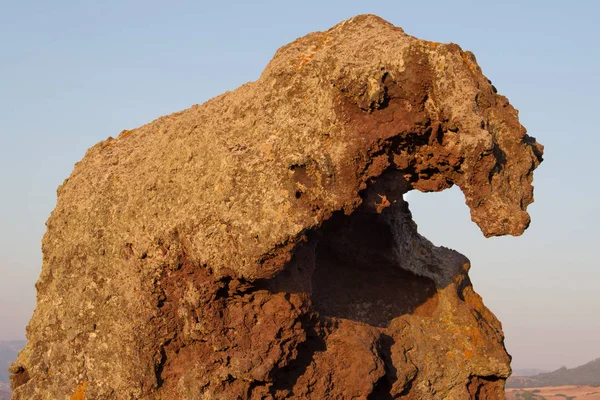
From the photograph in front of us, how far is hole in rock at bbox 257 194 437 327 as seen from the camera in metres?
8.63

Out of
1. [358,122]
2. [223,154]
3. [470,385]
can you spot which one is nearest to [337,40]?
[358,122]

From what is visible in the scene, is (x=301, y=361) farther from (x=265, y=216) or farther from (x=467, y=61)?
(x=467, y=61)

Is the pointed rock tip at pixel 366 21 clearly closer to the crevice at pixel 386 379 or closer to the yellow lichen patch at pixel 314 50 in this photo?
the yellow lichen patch at pixel 314 50

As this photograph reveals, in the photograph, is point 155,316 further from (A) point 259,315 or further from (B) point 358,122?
(B) point 358,122

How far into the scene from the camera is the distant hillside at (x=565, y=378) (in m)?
46.5

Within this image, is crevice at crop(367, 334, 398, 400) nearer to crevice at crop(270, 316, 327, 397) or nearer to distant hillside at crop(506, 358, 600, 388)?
crevice at crop(270, 316, 327, 397)

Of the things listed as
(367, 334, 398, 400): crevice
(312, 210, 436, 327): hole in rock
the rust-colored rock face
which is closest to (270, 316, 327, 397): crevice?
the rust-colored rock face

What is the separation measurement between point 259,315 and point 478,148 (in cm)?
270

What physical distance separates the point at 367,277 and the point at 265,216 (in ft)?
10.4

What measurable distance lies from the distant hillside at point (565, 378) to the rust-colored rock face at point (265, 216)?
41834 millimetres

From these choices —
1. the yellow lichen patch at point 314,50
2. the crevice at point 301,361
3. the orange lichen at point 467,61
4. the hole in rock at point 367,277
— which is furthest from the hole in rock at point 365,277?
the orange lichen at point 467,61

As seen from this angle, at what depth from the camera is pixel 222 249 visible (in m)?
6.44

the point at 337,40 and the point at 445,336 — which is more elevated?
the point at 337,40

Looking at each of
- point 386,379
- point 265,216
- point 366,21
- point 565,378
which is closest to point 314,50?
point 366,21
